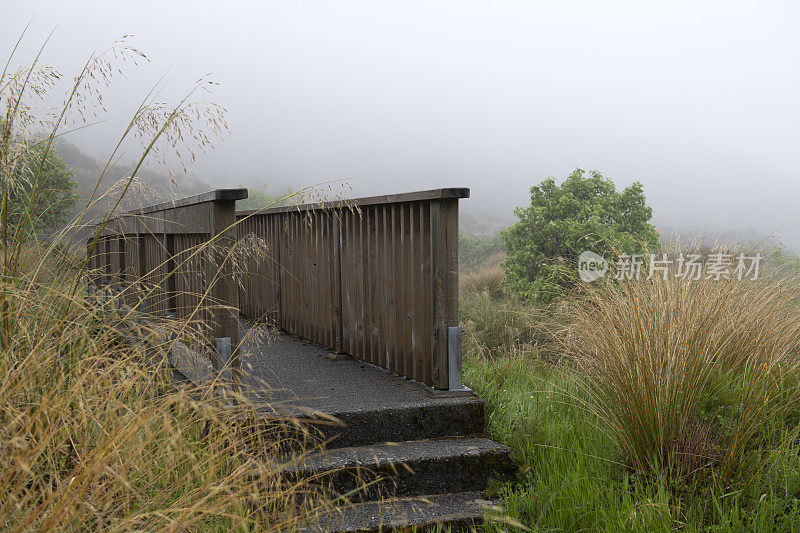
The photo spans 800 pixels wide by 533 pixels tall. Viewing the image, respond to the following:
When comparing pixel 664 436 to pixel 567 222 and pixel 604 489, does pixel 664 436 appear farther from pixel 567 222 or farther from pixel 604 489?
pixel 567 222

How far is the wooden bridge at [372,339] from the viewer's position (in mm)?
3154

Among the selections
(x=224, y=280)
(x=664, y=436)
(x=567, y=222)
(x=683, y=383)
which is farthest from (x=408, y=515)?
(x=567, y=222)

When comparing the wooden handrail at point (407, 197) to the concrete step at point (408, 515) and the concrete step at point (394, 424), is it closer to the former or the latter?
the concrete step at point (394, 424)

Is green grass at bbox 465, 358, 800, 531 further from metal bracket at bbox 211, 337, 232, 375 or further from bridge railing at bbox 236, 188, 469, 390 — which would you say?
metal bracket at bbox 211, 337, 232, 375

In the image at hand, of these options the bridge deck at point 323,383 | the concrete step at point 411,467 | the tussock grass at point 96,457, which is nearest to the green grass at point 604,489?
the concrete step at point 411,467

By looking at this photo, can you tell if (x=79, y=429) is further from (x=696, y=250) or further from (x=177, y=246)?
(x=696, y=250)

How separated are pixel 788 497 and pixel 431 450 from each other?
5.35 feet

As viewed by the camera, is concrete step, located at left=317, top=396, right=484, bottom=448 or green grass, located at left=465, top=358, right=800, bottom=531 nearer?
green grass, located at left=465, top=358, right=800, bottom=531

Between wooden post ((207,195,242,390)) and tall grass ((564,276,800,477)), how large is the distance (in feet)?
6.42

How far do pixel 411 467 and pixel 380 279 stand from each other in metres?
1.44

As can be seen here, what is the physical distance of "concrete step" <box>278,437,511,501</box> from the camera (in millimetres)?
3080

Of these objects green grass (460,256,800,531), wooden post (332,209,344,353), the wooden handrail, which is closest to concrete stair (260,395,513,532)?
green grass (460,256,800,531)

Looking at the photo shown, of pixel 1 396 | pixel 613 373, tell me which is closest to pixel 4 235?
pixel 1 396

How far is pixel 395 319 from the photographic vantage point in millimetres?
4078
